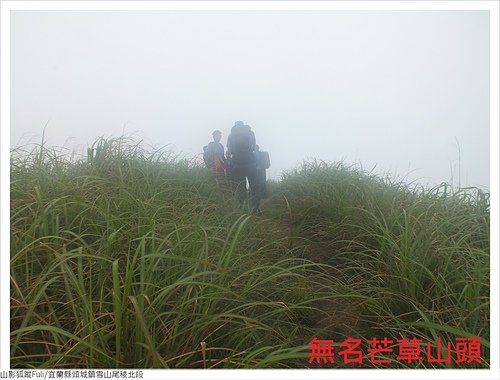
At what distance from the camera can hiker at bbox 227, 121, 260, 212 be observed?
83.0 inches

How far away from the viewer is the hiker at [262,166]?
2.24 meters

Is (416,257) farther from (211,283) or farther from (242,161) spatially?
(242,161)

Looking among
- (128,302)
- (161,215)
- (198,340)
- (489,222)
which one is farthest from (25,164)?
(489,222)

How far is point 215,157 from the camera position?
226cm

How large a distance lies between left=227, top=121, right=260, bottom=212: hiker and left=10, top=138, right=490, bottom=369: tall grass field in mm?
630

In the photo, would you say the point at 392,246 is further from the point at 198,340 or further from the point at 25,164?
the point at 25,164

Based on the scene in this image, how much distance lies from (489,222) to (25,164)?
2.17 metres

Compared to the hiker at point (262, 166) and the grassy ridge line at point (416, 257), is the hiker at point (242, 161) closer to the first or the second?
the hiker at point (262, 166)

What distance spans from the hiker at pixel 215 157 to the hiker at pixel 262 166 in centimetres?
29

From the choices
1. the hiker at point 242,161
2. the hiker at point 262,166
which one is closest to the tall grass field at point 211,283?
the hiker at point 242,161

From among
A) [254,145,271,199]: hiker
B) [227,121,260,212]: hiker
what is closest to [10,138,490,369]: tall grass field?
[227,121,260,212]: hiker

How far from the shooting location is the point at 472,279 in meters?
0.89

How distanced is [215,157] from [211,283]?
5.23 ft

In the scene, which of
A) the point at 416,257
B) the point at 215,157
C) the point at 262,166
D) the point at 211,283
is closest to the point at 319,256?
the point at 416,257
